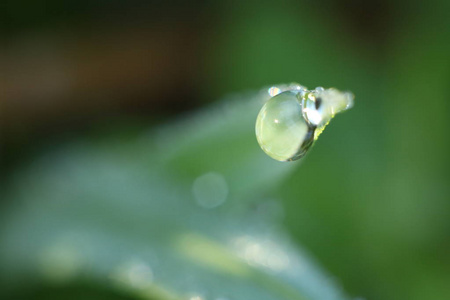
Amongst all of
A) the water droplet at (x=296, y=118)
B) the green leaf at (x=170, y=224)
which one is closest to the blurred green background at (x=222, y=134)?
the green leaf at (x=170, y=224)

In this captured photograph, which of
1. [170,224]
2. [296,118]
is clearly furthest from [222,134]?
A: [296,118]

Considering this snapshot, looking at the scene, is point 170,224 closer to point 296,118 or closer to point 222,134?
point 222,134

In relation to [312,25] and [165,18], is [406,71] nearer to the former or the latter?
[312,25]

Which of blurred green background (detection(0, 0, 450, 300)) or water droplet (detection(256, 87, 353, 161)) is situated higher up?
blurred green background (detection(0, 0, 450, 300))

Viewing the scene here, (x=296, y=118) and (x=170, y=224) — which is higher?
(x=170, y=224)

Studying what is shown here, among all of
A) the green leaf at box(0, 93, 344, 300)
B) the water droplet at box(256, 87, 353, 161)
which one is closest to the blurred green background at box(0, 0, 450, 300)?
the green leaf at box(0, 93, 344, 300)

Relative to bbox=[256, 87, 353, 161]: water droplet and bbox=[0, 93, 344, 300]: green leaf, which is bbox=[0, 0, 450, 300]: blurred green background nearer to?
bbox=[0, 93, 344, 300]: green leaf
